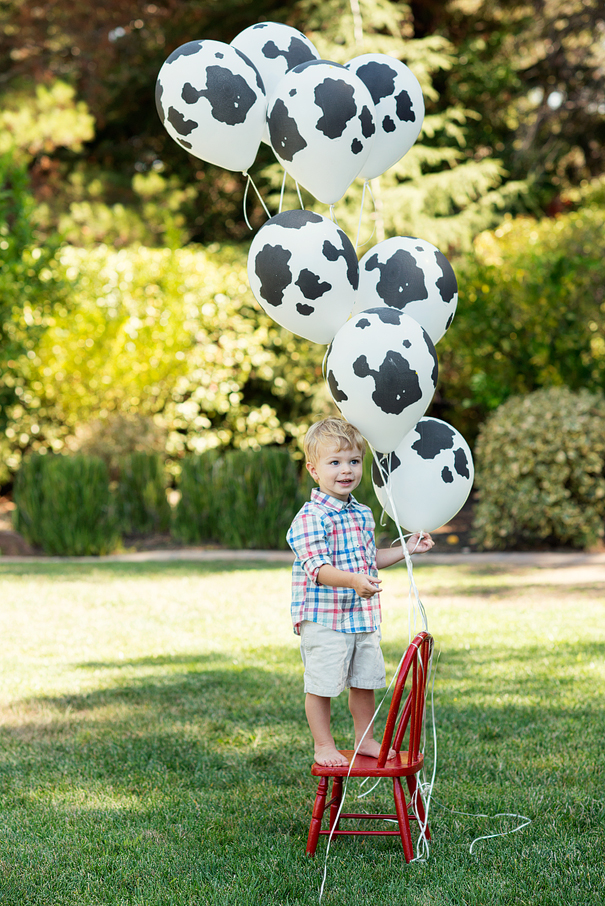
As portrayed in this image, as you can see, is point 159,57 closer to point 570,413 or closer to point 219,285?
point 219,285

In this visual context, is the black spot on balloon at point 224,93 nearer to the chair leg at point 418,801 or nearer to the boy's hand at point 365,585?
the boy's hand at point 365,585

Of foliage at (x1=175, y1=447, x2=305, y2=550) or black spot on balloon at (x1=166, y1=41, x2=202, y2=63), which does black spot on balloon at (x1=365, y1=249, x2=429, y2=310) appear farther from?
foliage at (x1=175, y1=447, x2=305, y2=550)

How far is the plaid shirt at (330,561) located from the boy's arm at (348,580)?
0.03 meters

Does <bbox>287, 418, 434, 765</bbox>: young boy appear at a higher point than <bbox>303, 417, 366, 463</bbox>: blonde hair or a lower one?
lower

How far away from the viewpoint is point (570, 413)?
7.97 m

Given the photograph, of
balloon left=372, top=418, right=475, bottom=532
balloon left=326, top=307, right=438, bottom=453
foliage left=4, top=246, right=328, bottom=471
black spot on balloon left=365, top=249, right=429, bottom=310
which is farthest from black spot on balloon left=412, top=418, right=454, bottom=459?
foliage left=4, top=246, right=328, bottom=471

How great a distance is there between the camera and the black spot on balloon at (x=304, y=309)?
2.52 m

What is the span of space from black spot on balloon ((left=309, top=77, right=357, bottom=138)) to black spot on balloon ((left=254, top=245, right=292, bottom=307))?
0.38 m

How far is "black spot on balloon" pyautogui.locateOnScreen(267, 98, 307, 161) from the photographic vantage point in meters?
2.58

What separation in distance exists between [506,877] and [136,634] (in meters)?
3.16

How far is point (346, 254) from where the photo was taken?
253 centimetres

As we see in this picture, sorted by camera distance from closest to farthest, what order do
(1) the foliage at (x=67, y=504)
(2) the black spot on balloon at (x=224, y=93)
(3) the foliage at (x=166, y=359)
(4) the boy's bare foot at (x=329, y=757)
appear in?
1. (4) the boy's bare foot at (x=329, y=757)
2. (2) the black spot on balloon at (x=224, y=93)
3. (1) the foliage at (x=67, y=504)
4. (3) the foliage at (x=166, y=359)

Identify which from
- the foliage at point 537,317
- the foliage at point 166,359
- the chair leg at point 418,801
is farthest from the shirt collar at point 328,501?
the foliage at point 166,359

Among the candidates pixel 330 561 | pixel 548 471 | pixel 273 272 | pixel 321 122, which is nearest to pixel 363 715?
pixel 330 561
